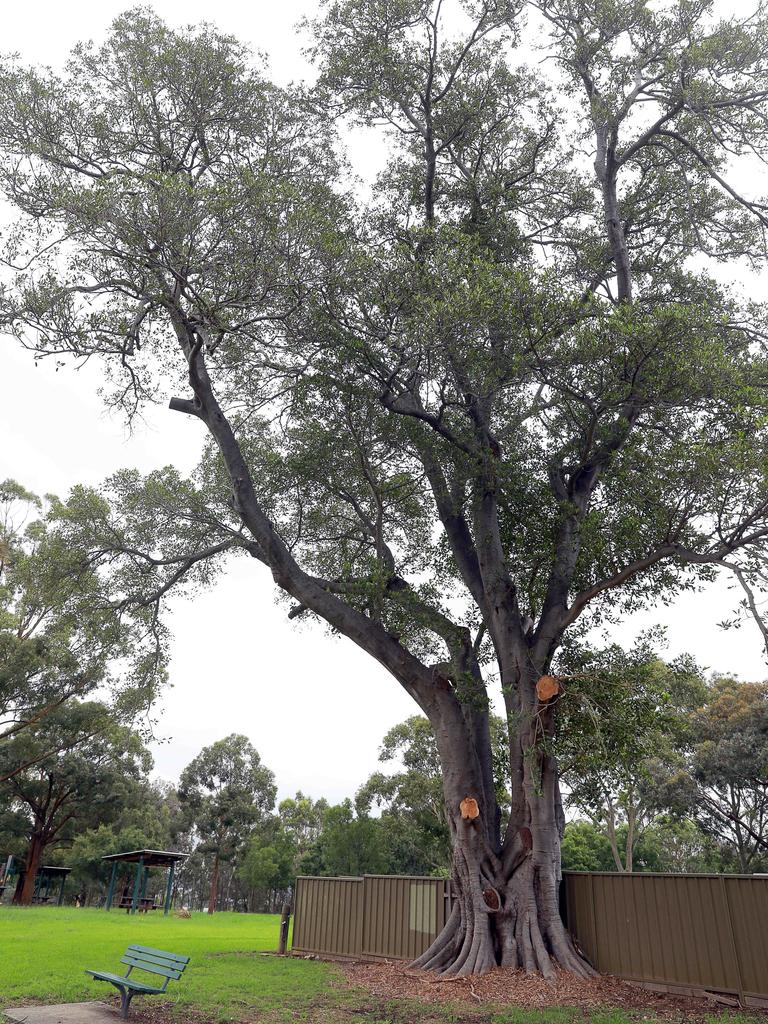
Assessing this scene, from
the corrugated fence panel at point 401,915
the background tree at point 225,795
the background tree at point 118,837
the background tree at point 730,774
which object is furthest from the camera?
the background tree at point 225,795

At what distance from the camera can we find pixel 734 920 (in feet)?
28.5

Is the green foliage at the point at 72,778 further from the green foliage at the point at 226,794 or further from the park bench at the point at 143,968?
the park bench at the point at 143,968

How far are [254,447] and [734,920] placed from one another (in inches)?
405

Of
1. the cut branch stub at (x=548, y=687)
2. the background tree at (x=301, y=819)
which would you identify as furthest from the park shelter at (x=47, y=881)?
the cut branch stub at (x=548, y=687)

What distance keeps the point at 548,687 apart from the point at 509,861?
9.34 ft

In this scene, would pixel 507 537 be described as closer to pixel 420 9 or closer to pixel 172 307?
pixel 172 307

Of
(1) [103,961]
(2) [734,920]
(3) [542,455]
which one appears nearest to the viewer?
(2) [734,920]

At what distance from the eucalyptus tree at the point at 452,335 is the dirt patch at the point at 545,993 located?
1.59 feet

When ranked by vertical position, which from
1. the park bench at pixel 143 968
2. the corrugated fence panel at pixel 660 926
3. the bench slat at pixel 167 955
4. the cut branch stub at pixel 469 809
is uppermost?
the cut branch stub at pixel 469 809

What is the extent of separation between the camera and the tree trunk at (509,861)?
984 cm

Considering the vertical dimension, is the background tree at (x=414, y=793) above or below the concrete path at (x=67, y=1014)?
above

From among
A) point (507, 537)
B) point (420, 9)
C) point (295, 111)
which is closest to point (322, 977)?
point (507, 537)

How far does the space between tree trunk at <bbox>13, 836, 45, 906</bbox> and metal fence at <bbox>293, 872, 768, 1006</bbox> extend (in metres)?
28.5

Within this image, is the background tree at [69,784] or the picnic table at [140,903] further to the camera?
the picnic table at [140,903]
